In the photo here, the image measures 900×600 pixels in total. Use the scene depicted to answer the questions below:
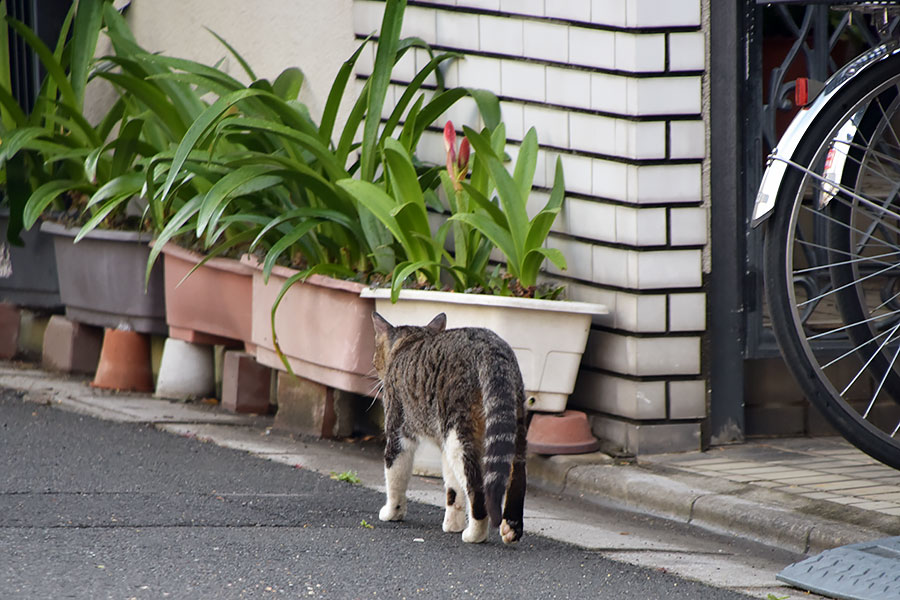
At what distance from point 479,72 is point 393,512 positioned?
2094 mm

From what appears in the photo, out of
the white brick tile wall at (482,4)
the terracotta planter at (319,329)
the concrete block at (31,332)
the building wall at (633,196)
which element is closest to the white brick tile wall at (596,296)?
the building wall at (633,196)

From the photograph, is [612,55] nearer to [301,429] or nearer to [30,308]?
[301,429]

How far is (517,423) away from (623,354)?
1.11 metres

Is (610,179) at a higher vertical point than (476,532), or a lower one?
higher

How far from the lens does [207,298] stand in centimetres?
634

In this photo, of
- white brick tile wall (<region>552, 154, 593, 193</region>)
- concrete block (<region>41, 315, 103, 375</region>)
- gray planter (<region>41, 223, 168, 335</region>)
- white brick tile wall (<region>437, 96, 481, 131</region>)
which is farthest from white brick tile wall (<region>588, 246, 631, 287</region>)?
concrete block (<region>41, 315, 103, 375</region>)

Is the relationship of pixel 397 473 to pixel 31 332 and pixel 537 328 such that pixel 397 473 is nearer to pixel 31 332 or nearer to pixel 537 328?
pixel 537 328

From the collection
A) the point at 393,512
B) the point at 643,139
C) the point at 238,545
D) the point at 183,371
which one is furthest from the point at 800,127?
the point at 183,371

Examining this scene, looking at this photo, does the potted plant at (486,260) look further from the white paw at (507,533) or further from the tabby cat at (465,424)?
the white paw at (507,533)

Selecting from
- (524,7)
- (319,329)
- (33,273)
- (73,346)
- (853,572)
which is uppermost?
(524,7)

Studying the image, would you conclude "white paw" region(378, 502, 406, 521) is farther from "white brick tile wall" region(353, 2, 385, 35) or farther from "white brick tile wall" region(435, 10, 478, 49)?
"white brick tile wall" region(353, 2, 385, 35)

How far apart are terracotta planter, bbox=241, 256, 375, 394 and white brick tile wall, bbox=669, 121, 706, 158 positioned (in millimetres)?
1295

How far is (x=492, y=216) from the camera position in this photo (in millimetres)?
5336

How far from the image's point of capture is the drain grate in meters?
3.68
